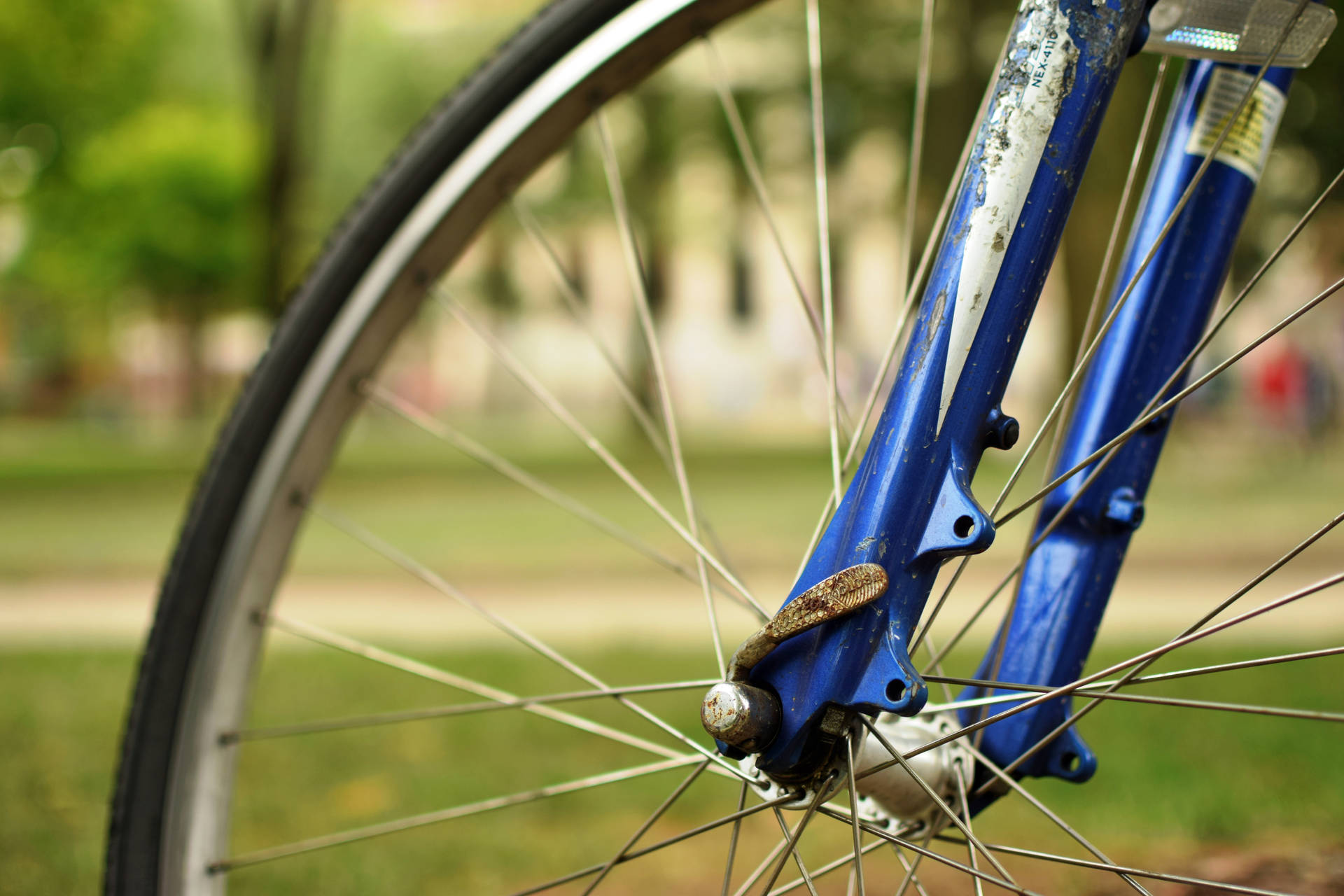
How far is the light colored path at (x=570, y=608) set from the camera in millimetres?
4910

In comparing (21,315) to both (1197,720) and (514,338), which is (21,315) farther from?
(1197,720)

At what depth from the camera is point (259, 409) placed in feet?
4.22

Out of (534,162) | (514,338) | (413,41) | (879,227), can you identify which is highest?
(413,41)

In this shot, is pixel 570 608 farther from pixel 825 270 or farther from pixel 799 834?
pixel 799 834

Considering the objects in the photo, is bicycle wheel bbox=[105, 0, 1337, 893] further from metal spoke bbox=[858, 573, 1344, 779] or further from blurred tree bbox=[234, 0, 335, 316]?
blurred tree bbox=[234, 0, 335, 316]

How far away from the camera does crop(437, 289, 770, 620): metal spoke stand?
1.21 m

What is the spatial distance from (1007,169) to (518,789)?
2.11m

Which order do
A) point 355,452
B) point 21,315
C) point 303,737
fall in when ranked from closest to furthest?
1. point 303,737
2. point 355,452
3. point 21,315

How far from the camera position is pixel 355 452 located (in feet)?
68.2

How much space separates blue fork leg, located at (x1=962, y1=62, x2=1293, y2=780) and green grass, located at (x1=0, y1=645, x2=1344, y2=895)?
945 millimetres

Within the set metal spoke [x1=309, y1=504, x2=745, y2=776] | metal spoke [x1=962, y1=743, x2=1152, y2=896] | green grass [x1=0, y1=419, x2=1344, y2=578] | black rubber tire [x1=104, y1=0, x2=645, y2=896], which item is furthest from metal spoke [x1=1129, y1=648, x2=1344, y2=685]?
green grass [x1=0, y1=419, x2=1344, y2=578]

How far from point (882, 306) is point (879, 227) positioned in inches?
599

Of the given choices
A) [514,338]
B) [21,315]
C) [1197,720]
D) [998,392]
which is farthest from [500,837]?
[21,315]

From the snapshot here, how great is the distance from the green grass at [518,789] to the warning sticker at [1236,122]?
4.09 feet
